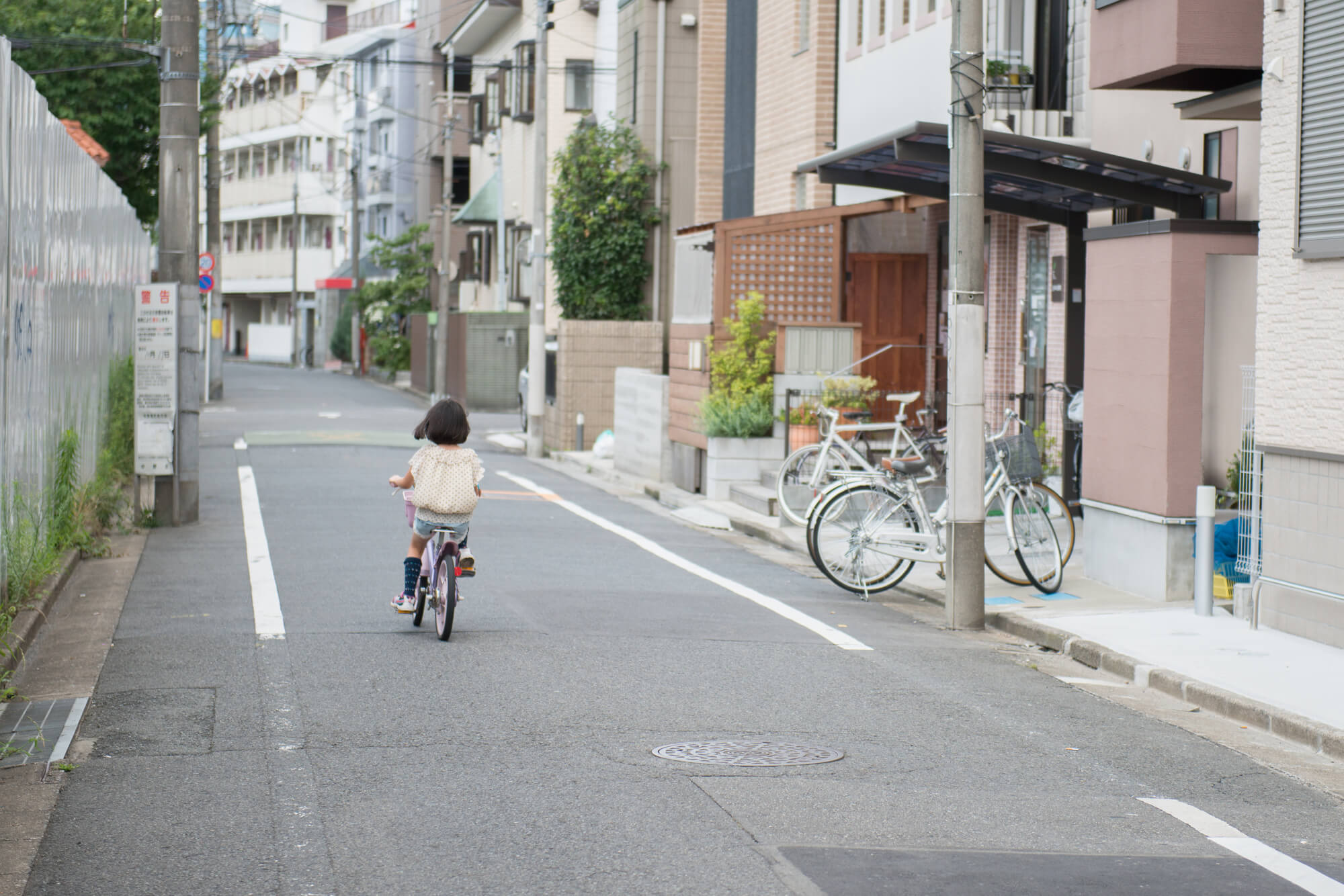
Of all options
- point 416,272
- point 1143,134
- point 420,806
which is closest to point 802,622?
point 420,806

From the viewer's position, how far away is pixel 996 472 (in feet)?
40.9

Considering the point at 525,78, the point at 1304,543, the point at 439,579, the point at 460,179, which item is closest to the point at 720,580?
the point at 439,579

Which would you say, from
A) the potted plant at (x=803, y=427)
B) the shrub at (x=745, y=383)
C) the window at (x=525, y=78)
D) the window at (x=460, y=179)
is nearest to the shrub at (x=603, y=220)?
the window at (x=525, y=78)

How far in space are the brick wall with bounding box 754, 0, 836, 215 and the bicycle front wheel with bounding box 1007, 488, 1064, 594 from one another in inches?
442

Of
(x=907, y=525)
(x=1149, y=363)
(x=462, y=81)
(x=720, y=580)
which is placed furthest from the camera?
(x=462, y=81)

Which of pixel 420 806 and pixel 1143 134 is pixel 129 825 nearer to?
pixel 420 806

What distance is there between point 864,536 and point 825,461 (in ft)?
13.1

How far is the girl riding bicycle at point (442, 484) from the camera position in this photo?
10070 millimetres

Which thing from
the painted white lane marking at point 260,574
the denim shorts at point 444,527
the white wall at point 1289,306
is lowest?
the painted white lane marking at point 260,574

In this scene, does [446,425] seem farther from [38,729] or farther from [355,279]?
[355,279]

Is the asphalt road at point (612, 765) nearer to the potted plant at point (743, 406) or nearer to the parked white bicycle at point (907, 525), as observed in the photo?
the parked white bicycle at point (907, 525)

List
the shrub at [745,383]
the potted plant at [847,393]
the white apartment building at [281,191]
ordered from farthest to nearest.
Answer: the white apartment building at [281,191], the shrub at [745,383], the potted plant at [847,393]

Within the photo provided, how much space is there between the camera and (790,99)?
24688mm

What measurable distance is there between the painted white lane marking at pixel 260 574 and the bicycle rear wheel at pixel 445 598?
3.08 feet
